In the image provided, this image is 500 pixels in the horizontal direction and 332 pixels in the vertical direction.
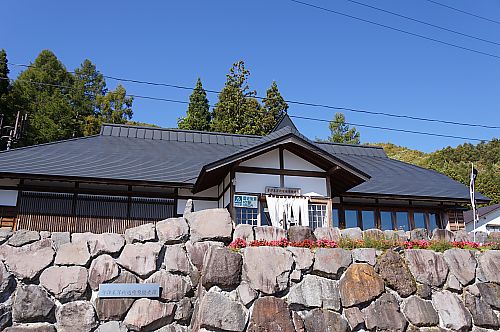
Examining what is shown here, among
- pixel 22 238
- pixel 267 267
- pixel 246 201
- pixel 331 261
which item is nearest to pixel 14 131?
pixel 246 201

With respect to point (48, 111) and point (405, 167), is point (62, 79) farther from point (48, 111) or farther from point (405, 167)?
point (405, 167)

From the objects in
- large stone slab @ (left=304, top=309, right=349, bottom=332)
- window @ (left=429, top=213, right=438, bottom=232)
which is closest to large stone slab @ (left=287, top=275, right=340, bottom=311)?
large stone slab @ (left=304, top=309, right=349, bottom=332)

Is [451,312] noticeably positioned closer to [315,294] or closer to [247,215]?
[315,294]

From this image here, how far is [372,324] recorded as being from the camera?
7.97 m

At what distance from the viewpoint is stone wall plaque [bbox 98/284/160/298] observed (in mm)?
7703

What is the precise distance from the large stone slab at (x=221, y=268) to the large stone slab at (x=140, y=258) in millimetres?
1066

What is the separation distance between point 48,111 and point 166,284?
3207 centimetres

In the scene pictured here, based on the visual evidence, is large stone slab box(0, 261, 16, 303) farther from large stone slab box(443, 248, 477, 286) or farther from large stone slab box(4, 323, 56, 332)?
large stone slab box(443, 248, 477, 286)

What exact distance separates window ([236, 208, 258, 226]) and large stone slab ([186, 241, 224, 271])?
3.52 m

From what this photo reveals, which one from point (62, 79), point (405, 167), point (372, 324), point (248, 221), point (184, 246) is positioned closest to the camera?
point (372, 324)

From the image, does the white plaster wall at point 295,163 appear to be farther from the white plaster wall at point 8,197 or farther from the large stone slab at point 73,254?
the white plaster wall at point 8,197

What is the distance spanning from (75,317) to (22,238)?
1.91 meters

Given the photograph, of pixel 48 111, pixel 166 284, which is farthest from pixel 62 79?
pixel 166 284

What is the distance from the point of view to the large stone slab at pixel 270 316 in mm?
7398
